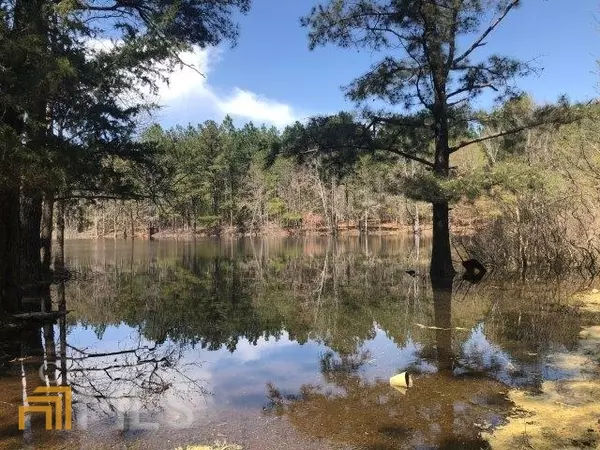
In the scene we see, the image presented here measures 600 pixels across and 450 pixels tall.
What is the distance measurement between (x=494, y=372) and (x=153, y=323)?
6.26 m

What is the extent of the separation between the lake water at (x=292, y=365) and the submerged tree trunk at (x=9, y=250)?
598mm

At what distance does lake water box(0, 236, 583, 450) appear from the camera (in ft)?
14.4

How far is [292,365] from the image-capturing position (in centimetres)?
677

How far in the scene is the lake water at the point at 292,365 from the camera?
4402 millimetres

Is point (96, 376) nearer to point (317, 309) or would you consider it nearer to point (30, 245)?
point (317, 309)

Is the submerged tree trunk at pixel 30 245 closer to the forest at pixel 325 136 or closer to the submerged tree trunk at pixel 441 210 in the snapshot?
the forest at pixel 325 136

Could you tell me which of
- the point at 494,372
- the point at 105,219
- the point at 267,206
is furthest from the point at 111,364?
the point at 105,219

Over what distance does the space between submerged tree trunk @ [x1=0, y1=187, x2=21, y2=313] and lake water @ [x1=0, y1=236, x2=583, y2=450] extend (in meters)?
0.60

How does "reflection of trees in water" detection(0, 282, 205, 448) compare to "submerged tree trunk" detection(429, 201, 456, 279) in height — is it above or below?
below

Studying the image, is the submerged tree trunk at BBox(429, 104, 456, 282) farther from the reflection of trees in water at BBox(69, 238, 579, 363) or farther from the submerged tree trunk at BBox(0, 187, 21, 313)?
the submerged tree trunk at BBox(0, 187, 21, 313)

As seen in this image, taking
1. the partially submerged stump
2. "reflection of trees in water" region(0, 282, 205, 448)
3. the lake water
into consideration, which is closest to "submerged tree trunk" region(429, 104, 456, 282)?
the partially submerged stump

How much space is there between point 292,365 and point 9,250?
4646 mm

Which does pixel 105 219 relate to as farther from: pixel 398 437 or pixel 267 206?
pixel 398 437

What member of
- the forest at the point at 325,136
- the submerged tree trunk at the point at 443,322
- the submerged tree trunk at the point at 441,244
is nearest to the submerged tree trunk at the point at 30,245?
the forest at the point at 325,136
